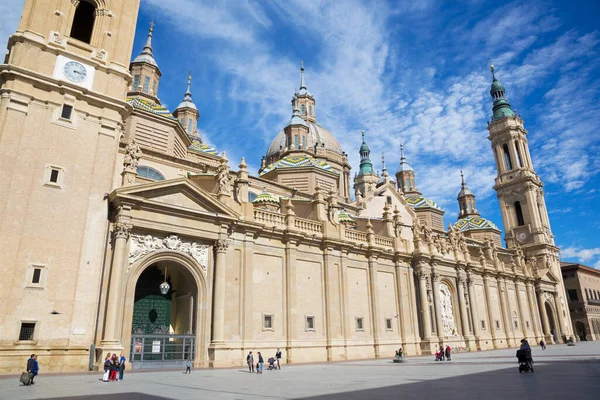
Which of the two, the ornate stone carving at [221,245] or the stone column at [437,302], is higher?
the ornate stone carving at [221,245]

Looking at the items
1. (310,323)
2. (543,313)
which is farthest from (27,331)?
(543,313)

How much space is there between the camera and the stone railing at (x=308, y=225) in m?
33.3

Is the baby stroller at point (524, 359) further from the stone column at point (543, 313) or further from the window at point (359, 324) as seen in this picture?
the stone column at point (543, 313)

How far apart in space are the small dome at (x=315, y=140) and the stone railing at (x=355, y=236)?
3219 centimetres

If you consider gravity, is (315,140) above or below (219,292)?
above

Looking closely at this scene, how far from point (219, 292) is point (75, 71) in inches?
619

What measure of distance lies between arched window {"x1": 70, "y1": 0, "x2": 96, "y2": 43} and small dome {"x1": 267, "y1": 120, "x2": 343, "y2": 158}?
39680 millimetres

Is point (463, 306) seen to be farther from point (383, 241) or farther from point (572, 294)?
point (572, 294)

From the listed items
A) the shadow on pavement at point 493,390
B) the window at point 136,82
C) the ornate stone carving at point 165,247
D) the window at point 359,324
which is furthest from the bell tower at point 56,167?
the window at point 359,324

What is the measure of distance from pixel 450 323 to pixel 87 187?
119 feet

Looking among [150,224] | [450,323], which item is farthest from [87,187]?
[450,323]

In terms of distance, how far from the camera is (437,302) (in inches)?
1644

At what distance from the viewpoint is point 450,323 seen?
44.6m

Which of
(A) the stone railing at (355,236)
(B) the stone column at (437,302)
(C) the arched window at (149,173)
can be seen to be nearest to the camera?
(C) the arched window at (149,173)
